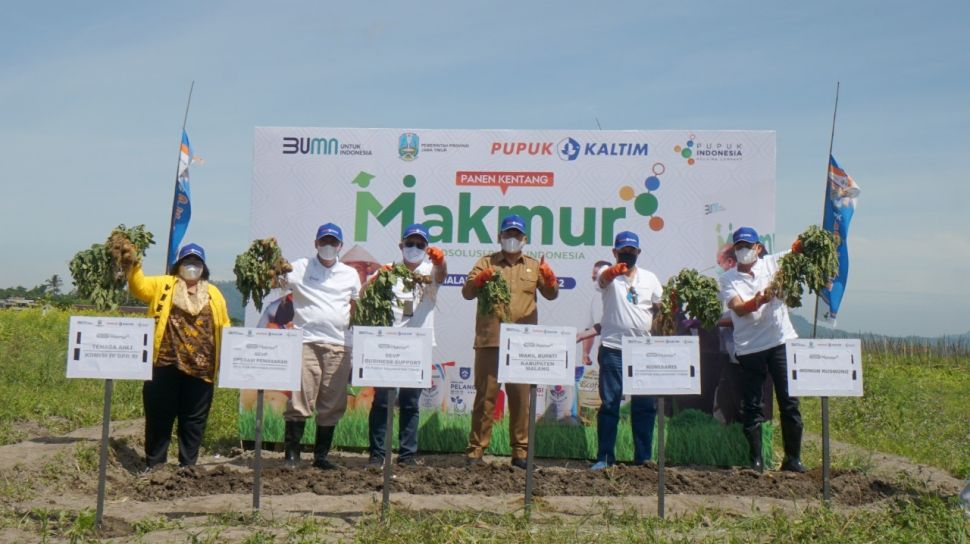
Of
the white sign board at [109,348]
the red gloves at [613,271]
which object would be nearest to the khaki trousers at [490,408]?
the red gloves at [613,271]

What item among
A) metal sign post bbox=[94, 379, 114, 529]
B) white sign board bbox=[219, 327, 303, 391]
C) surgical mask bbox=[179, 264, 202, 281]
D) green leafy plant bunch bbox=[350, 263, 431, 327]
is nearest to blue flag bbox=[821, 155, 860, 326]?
green leafy plant bunch bbox=[350, 263, 431, 327]

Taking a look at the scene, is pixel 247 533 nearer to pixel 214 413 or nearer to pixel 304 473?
pixel 304 473

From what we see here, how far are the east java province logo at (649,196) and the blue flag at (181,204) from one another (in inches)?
175

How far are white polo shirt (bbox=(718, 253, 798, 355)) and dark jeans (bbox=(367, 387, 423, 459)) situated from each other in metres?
2.90

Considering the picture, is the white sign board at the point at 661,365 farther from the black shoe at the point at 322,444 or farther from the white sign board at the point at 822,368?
the black shoe at the point at 322,444

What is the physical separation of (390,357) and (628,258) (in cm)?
291

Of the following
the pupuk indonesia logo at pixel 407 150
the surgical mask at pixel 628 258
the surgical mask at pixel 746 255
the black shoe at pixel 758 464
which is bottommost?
the black shoe at pixel 758 464

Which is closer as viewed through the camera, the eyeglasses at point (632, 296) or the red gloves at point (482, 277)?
the red gloves at point (482, 277)

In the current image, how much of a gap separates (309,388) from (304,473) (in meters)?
0.79

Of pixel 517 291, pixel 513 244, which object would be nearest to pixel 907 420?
pixel 517 291

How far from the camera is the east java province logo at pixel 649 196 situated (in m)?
9.05

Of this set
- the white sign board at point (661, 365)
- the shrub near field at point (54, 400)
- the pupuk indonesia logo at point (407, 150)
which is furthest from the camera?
the shrub near field at point (54, 400)

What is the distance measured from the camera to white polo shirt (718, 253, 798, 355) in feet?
26.8

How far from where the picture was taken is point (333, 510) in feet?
20.4
